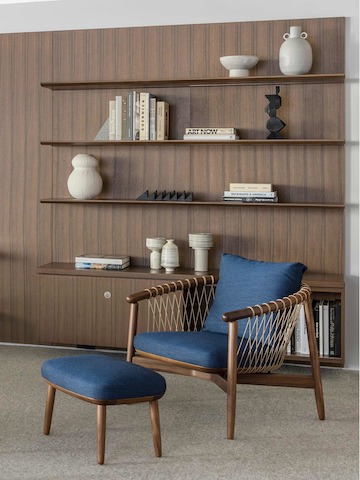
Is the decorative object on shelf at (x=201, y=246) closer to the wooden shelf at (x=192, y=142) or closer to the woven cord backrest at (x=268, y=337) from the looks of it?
the wooden shelf at (x=192, y=142)

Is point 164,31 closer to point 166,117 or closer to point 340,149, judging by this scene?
point 166,117

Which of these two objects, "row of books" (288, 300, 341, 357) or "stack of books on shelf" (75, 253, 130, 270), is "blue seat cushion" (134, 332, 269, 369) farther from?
"stack of books on shelf" (75, 253, 130, 270)

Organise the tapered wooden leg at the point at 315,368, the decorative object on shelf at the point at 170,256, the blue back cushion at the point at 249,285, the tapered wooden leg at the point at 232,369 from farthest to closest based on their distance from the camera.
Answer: the decorative object on shelf at the point at 170,256, the blue back cushion at the point at 249,285, the tapered wooden leg at the point at 315,368, the tapered wooden leg at the point at 232,369

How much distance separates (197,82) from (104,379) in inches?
104

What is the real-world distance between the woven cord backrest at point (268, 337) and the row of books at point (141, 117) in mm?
1757

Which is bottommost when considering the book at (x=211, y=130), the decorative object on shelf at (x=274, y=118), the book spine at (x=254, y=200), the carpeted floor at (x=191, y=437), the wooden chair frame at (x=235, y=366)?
the carpeted floor at (x=191, y=437)

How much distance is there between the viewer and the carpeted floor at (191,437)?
3459 mm

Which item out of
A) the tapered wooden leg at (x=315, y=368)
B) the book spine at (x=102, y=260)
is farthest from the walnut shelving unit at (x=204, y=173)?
the tapered wooden leg at (x=315, y=368)

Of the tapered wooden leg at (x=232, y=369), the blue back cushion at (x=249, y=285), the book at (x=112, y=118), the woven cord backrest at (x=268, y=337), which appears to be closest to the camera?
the tapered wooden leg at (x=232, y=369)

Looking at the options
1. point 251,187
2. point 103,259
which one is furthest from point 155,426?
point 251,187

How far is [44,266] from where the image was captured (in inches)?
220

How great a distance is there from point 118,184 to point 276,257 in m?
1.27

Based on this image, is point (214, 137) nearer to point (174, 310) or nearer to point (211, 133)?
point (211, 133)

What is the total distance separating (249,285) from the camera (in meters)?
4.39
